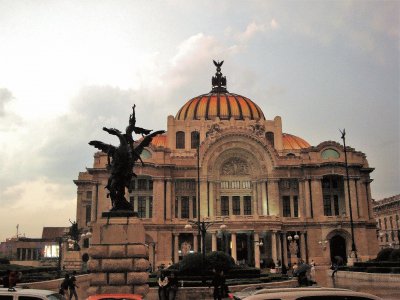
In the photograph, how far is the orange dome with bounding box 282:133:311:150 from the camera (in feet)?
249

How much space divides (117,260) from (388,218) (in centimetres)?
8856

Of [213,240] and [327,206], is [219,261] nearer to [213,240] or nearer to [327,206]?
[213,240]

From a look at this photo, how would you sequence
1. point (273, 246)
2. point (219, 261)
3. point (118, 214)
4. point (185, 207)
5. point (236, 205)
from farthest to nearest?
point (185, 207) → point (236, 205) → point (273, 246) → point (219, 261) → point (118, 214)

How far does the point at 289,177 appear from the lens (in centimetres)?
6638

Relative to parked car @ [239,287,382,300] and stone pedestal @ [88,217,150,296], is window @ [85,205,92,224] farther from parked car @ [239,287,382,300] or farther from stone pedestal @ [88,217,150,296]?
parked car @ [239,287,382,300]

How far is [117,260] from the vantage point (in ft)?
62.9

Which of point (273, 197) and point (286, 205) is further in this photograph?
point (286, 205)

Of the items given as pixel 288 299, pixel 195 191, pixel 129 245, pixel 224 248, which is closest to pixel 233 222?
pixel 224 248

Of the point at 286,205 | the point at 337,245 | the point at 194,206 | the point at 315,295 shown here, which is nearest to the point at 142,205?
the point at 194,206

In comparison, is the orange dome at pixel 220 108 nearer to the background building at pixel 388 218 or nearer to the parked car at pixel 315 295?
the background building at pixel 388 218

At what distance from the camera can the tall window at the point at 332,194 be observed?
66625mm

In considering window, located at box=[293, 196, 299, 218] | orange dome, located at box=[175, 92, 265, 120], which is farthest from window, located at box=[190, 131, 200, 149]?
window, located at box=[293, 196, 299, 218]

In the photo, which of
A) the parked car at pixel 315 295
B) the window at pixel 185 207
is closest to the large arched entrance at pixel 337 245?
the window at pixel 185 207

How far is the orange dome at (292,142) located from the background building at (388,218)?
91.0 feet
